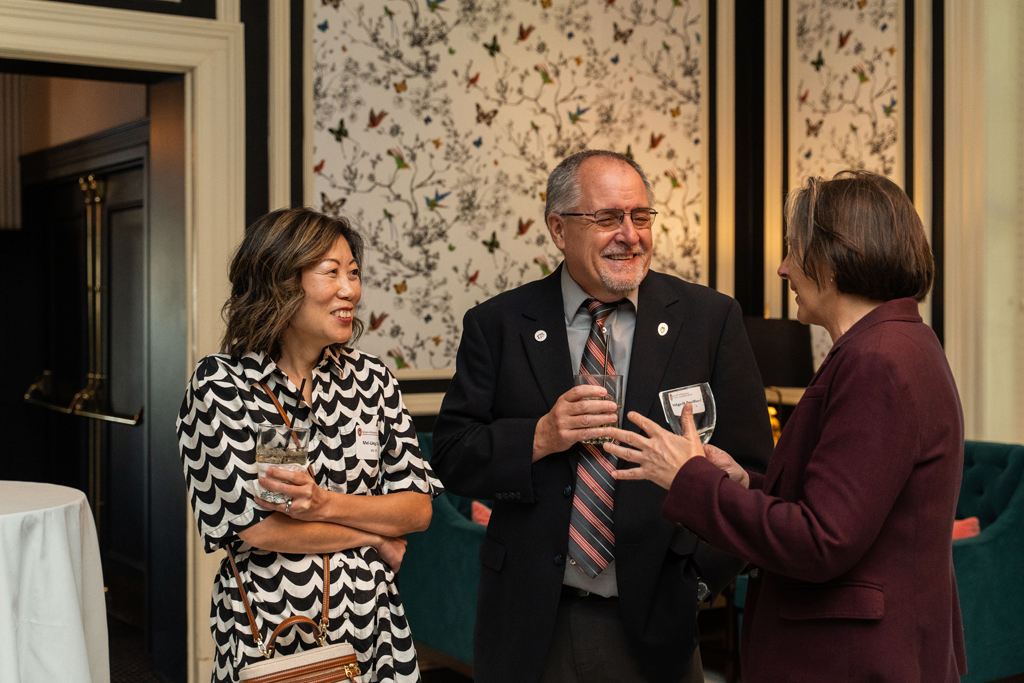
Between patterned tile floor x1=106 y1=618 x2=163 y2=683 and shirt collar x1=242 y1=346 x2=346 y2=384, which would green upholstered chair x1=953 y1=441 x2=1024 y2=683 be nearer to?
shirt collar x1=242 y1=346 x2=346 y2=384

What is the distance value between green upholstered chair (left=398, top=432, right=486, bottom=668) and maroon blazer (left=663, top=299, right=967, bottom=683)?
208 centimetres

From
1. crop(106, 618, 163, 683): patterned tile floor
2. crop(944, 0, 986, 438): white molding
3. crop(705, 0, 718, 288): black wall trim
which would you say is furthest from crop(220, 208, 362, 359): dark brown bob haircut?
crop(705, 0, 718, 288): black wall trim

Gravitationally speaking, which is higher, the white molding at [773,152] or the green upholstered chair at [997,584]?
the white molding at [773,152]

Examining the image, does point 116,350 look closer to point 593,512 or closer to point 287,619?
point 287,619

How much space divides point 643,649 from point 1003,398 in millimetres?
2690

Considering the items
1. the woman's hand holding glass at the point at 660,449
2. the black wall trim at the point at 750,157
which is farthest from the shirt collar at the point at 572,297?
the black wall trim at the point at 750,157

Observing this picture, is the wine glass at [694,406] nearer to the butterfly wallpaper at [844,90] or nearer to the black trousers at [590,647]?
the black trousers at [590,647]

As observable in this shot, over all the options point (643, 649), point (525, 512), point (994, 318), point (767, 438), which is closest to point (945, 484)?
point (767, 438)

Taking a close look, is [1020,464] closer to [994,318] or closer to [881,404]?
[994,318]

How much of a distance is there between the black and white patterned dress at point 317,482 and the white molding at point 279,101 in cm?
205

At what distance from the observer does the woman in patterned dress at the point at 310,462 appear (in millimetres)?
1687

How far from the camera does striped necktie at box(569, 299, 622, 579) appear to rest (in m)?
1.87

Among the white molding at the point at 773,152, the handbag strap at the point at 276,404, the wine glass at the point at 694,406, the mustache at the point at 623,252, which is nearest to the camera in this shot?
the wine glass at the point at 694,406

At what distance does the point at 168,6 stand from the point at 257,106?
0.48m
